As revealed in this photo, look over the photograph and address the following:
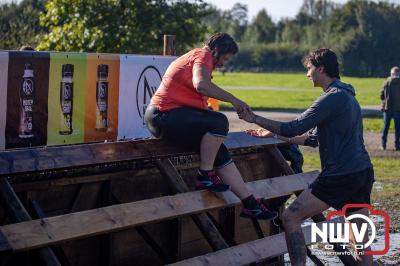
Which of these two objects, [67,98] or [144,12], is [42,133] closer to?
[67,98]

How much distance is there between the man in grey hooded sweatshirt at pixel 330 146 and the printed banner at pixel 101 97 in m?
2.21

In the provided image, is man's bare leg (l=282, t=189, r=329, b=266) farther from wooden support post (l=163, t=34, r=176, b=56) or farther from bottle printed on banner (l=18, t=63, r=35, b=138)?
wooden support post (l=163, t=34, r=176, b=56)

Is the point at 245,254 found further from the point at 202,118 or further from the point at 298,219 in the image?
the point at 202,118

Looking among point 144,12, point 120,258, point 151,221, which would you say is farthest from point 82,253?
point 144,12

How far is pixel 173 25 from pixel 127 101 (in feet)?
53.5

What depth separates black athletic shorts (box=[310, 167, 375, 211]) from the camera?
6059 mm

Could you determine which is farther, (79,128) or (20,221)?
(79,128)

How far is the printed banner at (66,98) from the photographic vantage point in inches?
289

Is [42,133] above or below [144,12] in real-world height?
below

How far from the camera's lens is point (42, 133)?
7234 mm

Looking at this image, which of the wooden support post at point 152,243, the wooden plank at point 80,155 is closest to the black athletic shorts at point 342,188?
the wooden plank at point 80,155

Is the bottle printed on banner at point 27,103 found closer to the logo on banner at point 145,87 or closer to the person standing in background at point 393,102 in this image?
the logo on banner at point 145,87

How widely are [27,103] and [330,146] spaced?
2785mm

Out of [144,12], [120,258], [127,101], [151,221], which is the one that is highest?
[144,12]
